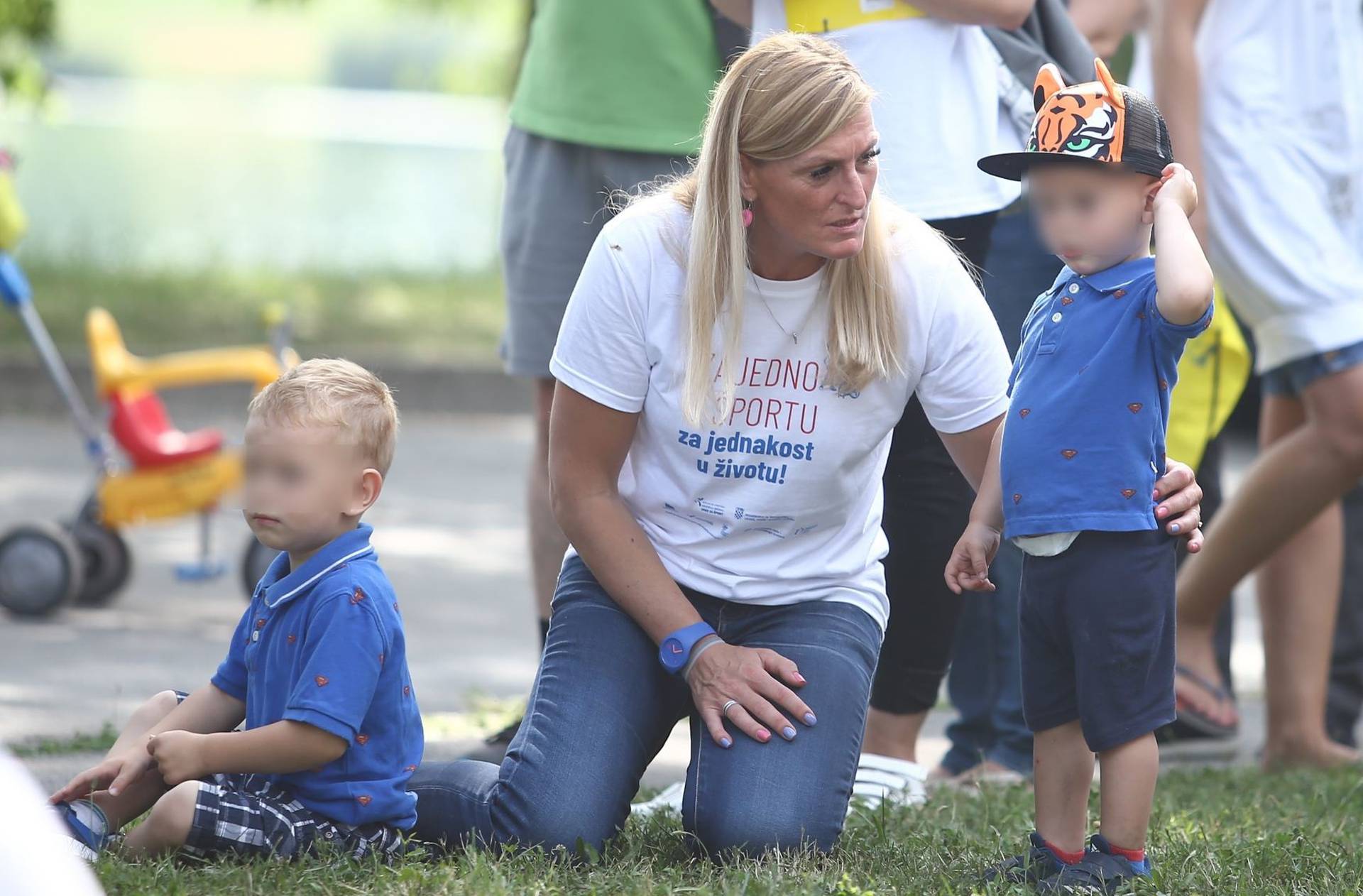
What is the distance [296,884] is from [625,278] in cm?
110

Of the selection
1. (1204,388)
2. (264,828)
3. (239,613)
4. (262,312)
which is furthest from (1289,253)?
(262,312)

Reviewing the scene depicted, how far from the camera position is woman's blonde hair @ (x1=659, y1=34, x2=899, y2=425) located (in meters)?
2.77

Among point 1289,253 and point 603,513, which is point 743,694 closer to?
point 603,513

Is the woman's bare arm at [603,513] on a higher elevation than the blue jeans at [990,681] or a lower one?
higher

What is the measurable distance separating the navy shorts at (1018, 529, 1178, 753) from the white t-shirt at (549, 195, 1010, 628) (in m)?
0.44

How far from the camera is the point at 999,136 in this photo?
347 cm

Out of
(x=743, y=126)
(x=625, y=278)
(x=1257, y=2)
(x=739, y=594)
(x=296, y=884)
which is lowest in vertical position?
(x=296, y=884)

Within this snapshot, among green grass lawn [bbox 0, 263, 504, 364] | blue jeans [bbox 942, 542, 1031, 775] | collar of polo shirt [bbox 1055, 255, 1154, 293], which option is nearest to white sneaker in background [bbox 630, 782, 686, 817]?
blue jeans [bbox 942, 542, 1031, 775]

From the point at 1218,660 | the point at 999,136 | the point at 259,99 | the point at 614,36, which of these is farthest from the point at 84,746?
the point at 259,99

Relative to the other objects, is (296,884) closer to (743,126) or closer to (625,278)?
(625,278)

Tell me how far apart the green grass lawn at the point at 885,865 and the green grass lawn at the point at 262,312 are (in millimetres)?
8082

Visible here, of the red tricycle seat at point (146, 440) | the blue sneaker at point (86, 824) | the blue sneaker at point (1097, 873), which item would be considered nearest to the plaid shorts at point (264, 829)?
the blue sneaker at point (86, 824)

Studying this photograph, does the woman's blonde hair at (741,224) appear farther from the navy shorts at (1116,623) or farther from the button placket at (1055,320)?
the navy shorts at (1116,623)

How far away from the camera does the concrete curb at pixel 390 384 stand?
9.82 m
